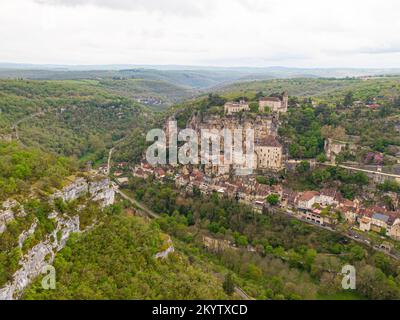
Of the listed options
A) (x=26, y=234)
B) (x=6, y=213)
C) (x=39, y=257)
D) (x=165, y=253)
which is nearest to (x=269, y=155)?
(x=165, y=253)

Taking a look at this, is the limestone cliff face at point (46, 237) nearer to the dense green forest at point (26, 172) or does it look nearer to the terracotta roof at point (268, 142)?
the dense green forest at point (26, 172)

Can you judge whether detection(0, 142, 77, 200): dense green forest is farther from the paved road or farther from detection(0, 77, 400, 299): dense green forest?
the paved road

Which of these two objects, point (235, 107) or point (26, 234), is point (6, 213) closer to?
point (26, 234)

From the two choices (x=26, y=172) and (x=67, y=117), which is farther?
(x=67, y=117)

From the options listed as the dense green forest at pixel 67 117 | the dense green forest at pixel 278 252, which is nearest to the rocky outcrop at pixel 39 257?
the dense green forest at pixel 278 252

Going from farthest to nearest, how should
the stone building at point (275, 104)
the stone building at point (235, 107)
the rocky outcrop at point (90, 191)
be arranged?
the stone building at point (235, 107) < the stone building at point (275, 104) < the rocky outcrop at point (90, 191)

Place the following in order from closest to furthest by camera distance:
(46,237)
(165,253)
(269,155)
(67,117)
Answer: (46,237), (165,253), (269,155), (67,117)
